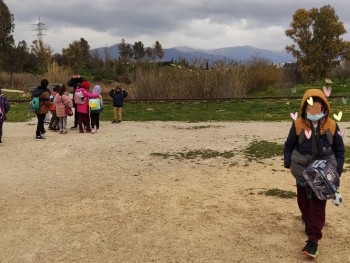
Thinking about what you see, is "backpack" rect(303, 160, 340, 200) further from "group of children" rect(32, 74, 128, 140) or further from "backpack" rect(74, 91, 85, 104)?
"backpack" rect(74, 91, 85, 104)

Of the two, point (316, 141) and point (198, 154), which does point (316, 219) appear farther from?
point (198, 154)

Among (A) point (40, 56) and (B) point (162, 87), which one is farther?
(A) point (40, 56)

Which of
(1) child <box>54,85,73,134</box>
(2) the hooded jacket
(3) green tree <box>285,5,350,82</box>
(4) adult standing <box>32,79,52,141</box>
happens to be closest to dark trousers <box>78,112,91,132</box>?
(1) child <box>54,85,73,134</box>

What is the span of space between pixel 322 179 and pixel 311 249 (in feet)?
2.26

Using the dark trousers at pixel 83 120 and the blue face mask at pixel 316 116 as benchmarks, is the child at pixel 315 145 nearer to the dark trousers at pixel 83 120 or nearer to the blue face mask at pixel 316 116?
the blue face mask at pixel 316 116

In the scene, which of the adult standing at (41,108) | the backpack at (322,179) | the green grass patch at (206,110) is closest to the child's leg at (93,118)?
the adult standing at (41,108)

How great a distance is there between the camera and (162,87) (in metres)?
21.1

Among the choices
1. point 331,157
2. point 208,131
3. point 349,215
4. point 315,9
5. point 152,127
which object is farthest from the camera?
point 315,9

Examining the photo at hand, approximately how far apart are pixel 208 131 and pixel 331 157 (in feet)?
25.8

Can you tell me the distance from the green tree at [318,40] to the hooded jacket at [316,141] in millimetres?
33905

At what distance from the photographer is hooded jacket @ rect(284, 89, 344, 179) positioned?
3.90m

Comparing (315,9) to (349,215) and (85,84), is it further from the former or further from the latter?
(349,215)

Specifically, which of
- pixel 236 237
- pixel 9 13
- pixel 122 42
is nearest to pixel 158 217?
pixel 236 237

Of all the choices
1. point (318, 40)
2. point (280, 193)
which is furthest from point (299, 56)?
point (280, 193)
